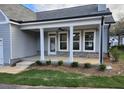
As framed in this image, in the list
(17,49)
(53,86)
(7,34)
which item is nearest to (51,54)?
(17,49)

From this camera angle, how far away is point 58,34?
48.5 ft

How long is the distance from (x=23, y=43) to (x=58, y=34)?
3.84m

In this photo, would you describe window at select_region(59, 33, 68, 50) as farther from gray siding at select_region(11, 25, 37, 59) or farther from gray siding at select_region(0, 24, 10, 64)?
gray siding at select_region(0, 24, 10, 64)

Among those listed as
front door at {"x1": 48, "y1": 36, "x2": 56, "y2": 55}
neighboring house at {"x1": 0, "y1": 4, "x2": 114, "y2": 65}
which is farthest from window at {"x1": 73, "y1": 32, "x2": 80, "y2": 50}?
front door at {"x1": 48, "y1": 36, "x2": 56, "y2": 55}

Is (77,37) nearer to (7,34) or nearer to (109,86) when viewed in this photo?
(7,34)

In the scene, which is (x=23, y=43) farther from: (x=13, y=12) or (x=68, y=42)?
(x=68, y=42)

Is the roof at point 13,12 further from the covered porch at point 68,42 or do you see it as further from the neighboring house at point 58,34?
the covered porch at point 68,42

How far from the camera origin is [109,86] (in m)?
6.10

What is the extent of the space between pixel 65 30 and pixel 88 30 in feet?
7.89

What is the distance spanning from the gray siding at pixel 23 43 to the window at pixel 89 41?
5.72 meters

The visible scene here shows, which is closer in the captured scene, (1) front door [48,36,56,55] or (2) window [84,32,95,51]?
(2) window [84,32,95,51]

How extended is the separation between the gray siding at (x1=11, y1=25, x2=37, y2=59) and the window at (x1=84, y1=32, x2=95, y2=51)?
18.8 feet

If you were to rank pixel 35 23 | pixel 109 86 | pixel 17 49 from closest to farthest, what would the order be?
pixel 109 86 → pixel 35 23 → pixel 17 49

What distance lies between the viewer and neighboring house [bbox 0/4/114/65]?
1033cm
